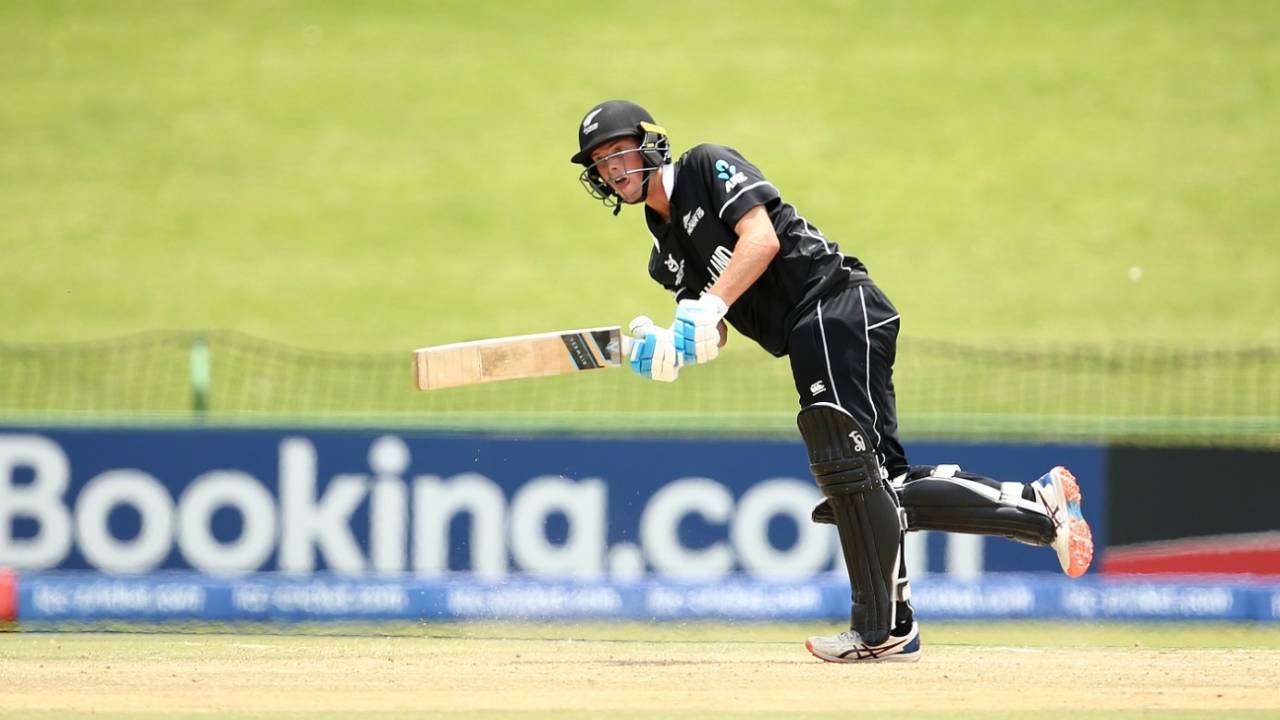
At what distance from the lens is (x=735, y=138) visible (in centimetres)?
1908

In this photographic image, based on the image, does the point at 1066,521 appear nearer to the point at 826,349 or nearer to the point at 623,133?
the point at 826,349

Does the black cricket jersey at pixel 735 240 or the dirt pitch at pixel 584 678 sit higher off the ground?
the black cricket jersey at pixel 735 240

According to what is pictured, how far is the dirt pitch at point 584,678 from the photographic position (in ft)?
17.2

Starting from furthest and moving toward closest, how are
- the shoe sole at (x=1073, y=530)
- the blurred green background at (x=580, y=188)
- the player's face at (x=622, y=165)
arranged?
the blurred green background at (x=580, y=188) → the shoe sole at (x=1073, y=530) → the player's face at (x=622, y=165)

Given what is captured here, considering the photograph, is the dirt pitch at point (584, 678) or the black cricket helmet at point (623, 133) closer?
the dirt pitch at point (584, 678)

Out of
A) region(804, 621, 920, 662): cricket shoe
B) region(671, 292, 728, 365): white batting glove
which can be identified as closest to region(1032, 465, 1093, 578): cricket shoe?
region(804, 621, 920, 662): cricket shoe

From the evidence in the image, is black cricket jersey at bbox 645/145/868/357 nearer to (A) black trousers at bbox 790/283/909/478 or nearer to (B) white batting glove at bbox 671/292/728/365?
(A) black trousers at bbox 790/283/909/478

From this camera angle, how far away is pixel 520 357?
20.3ft

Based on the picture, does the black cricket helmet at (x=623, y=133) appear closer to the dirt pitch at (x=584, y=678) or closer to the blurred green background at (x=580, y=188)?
the dirt pitch at (x=584, y=678)

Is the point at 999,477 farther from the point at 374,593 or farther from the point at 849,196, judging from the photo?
the point at 849,196

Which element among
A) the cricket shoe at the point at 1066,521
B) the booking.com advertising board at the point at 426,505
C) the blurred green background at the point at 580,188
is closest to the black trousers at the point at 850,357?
the cricket shoe at the point at 1066,521

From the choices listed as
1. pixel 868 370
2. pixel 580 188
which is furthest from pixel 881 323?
pixel 580 188

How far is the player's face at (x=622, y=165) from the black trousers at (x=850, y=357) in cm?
80

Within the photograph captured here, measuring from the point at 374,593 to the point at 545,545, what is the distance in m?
1.02
